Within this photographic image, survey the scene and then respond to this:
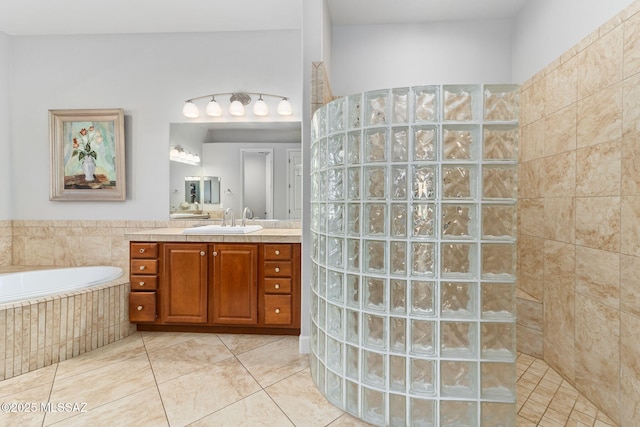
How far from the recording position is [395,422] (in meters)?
1.58

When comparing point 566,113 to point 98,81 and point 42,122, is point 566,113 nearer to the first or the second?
point 98,81

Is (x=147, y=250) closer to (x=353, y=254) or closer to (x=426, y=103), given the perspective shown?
(x=353, y=254)

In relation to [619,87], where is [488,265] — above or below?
below

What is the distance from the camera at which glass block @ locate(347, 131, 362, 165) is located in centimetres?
166

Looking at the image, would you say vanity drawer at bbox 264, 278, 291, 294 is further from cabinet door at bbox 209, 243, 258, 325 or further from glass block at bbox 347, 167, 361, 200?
glass block at bbox 347, 167, 361, 200

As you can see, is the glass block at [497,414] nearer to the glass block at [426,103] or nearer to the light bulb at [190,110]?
the glass block at [426,103]

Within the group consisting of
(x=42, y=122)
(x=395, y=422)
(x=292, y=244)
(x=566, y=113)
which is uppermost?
(x=42, y=122)

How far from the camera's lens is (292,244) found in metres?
2.63

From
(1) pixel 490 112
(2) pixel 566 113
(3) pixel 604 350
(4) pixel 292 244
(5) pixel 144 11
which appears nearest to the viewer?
(1) pixel 490 112

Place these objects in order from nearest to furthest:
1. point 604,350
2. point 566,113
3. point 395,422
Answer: point 395,422 < point 604,350 < point 566,113

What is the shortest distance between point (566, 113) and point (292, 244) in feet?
6.59

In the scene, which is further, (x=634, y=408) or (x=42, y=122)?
(x=42, y=122)

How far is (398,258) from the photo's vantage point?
1561 millimetres

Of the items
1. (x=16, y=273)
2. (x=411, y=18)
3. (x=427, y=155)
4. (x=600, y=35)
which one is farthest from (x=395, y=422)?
(x=16, y=273)
